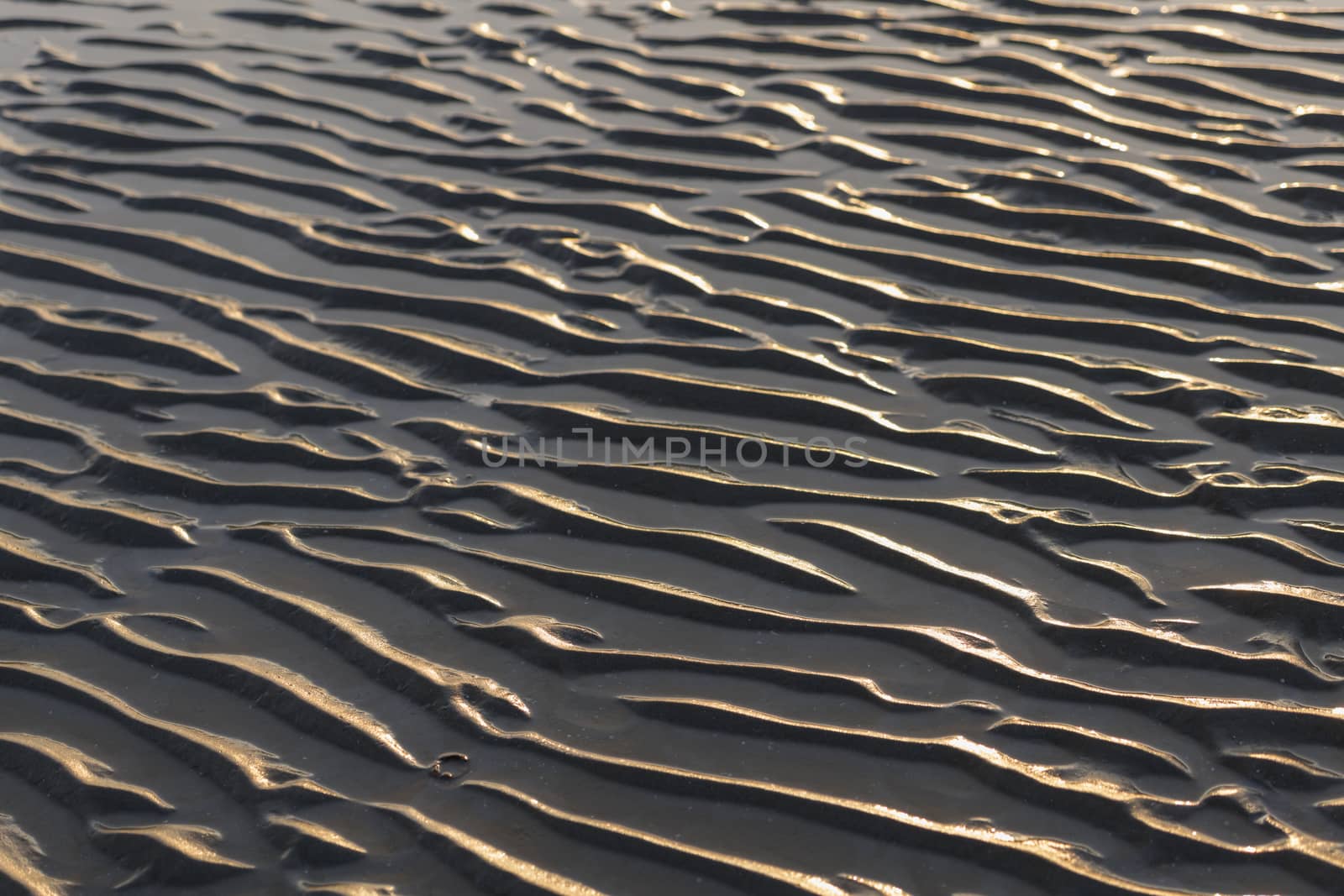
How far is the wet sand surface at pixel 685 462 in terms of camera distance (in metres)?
2.40

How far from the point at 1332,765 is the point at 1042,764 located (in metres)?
0.53

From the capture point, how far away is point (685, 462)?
3.31m

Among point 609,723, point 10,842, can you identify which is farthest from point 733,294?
point 10,842

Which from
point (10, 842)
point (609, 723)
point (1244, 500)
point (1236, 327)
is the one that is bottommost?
point (10, 842)

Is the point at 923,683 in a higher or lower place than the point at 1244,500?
lower

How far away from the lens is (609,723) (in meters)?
2.59

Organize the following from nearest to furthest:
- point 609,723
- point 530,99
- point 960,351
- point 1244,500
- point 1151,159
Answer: point 609,723
point 1244,500
point 960,351
point 1151,159
point 530,99

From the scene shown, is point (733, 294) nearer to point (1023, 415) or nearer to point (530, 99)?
point (1023, 415)

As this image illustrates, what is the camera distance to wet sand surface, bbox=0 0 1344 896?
2.40 m

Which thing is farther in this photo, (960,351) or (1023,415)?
(960,351)

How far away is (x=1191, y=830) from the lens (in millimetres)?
2305

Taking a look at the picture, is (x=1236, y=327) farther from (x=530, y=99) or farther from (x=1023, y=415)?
(x=530, y=99)

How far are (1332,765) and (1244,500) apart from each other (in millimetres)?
813

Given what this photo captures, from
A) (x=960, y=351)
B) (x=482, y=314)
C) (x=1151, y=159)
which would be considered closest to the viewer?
(x=960, y=351)
